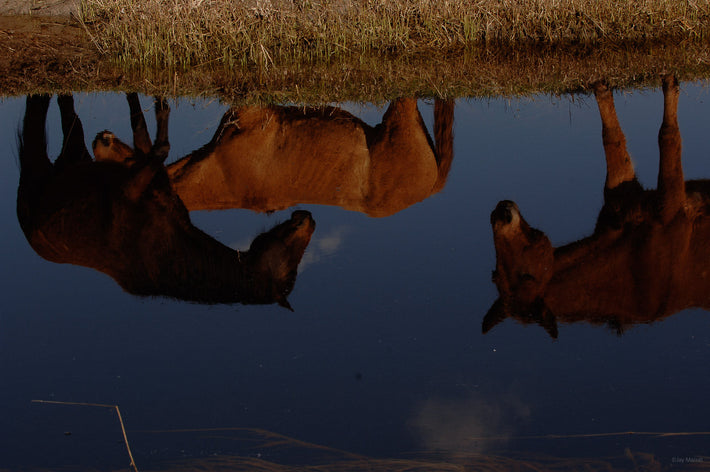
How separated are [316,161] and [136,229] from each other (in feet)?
5.52

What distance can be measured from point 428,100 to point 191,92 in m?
2.33

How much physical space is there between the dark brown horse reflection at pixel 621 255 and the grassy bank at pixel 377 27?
2.45 m

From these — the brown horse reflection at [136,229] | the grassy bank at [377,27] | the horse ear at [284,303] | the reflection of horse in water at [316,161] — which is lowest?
the horse ear at [284,303]

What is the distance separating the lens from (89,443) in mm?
3633

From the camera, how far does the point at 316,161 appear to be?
22.2 ft

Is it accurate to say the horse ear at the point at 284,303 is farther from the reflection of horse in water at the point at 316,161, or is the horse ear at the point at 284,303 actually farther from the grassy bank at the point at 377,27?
the grassy bank at the point at 377,27

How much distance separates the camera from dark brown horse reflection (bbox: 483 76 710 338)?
5068 mm

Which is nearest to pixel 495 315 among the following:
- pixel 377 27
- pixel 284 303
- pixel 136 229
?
pixel 284 303

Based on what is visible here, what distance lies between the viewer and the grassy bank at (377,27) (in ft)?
28.0

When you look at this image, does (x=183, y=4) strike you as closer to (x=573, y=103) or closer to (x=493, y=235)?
(x=573, y=103)

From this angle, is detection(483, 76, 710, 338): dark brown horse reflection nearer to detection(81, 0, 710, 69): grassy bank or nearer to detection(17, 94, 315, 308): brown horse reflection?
detection(17, 94, 315, 308): brown horse reflection

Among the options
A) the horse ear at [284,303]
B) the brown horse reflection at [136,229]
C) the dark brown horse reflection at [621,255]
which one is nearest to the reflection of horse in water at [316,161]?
the brown horse reflection at [136,229]

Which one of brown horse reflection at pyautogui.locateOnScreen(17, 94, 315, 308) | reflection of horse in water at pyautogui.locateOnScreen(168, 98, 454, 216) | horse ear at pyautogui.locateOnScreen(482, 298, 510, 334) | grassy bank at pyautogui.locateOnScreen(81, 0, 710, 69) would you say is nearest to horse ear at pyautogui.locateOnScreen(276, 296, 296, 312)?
brown horse reflection at pyautogui.locateOnScreen(17, 94, 315, 308)

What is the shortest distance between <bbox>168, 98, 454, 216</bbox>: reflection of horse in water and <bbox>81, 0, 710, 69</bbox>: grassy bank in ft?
5.41
